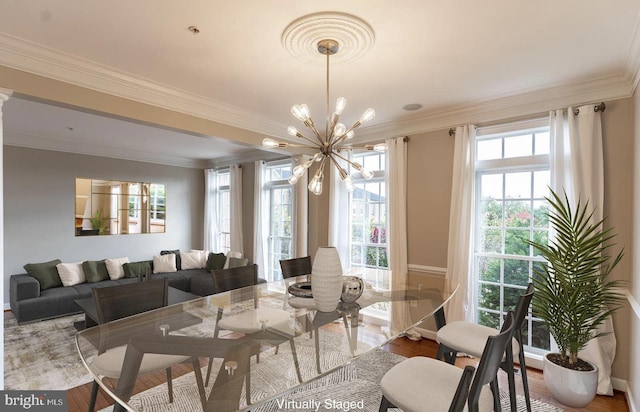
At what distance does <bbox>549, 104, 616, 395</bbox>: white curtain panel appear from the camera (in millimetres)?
2688

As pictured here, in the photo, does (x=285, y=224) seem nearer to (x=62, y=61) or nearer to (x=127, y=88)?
(x=127, y=88)

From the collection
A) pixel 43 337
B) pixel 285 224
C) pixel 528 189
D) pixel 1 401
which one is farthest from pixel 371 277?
pixel 43 337

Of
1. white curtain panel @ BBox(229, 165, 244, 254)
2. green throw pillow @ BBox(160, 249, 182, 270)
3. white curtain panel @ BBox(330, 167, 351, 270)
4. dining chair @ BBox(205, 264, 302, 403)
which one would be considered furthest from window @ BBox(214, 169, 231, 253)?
dining chair @ BBox(205, 264, 302, 403)

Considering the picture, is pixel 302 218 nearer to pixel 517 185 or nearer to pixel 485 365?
pixel 517 185

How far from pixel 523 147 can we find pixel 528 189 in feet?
1.38

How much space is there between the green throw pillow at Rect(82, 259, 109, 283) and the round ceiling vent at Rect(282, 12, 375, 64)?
4.83m

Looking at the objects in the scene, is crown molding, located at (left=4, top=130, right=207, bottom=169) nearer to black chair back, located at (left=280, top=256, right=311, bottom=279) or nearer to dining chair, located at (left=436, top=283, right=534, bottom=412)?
black chair back, located at (left=280, top=256, right=311, bottom=279)

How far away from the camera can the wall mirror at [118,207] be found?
5.63 m

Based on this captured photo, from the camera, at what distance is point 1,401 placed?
2371mm

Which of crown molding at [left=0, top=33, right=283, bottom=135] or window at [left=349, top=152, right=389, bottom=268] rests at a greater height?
crown molding at [left=0, top=33, right=283, bottom=135]

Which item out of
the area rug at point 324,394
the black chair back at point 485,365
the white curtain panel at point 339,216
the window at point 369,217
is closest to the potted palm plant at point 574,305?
the area rug at point 324,394

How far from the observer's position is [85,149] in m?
5.57

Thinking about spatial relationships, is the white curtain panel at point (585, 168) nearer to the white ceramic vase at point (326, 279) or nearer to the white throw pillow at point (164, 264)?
the white ceramic vase at point (326, 279)

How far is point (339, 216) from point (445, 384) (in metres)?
3.07
